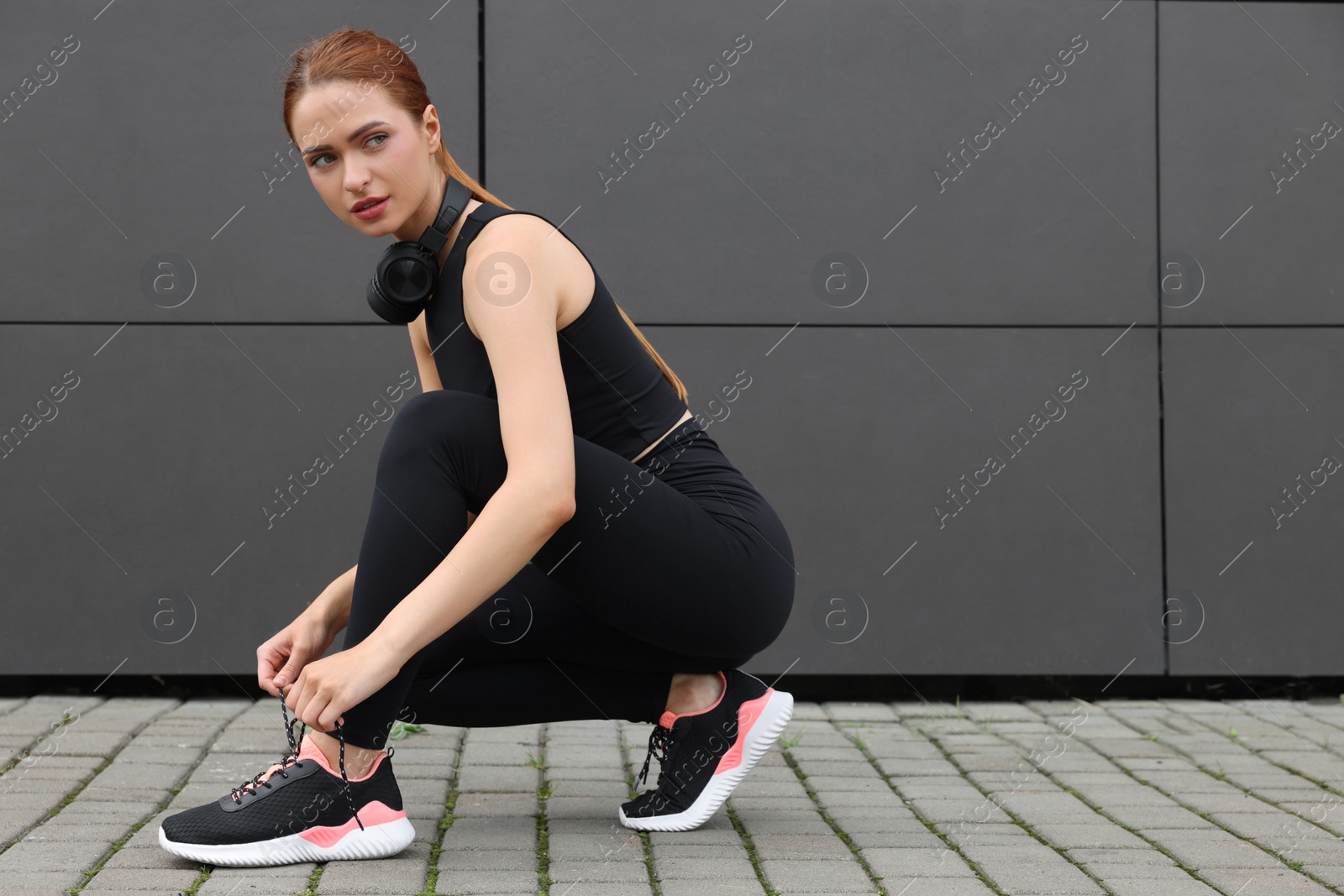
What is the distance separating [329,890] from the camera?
1.96 metres

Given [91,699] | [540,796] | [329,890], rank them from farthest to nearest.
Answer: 1. [91,699]
2. [540,796]
3. [329,890]

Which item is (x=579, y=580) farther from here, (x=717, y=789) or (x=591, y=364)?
(x=717, y=789)

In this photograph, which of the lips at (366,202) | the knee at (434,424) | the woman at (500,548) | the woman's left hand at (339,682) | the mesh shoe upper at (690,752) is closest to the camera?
the woman's left hand at (339,682)

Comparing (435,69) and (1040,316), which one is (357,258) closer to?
(435,69)

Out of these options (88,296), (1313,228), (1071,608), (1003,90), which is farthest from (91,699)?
(1313,228)

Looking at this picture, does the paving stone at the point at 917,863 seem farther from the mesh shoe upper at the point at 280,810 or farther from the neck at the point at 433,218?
the neck at the point at 433,218

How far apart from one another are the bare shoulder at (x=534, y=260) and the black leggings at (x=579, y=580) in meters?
0.22

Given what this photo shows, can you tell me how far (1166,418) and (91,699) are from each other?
3.53 meters

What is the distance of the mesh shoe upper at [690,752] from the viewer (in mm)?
2344

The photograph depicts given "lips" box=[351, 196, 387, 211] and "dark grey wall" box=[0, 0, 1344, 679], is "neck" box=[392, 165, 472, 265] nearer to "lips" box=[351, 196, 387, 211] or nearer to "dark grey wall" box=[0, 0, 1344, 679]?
"lips" box=[351, 196, 387, 211]

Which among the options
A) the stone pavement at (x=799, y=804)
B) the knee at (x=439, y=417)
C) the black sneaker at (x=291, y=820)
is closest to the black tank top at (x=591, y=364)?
the knee at (x=439, y=417)

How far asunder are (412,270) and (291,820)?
0.98m

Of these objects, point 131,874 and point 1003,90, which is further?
point 1003,90

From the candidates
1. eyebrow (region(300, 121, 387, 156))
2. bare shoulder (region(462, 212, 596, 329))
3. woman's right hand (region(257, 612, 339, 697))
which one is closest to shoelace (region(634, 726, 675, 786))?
woman's right hand (region(257, 612, 339, 697))
